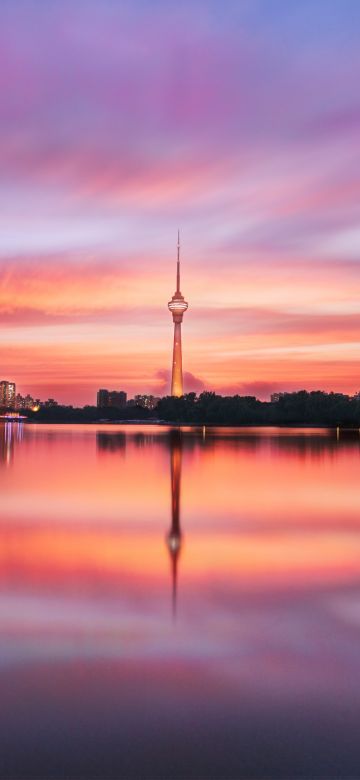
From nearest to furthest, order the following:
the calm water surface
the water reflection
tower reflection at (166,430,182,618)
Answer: the calm water surface < tower reflection at (166,430,182,618) < the water reflection

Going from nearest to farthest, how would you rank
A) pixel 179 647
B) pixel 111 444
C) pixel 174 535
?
pixel 179 647, pixel 174 535, pixel 111 444

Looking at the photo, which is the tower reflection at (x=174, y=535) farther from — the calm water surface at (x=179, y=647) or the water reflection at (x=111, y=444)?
the water reflection at (x=111, y=444)

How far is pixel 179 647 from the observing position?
9.30 m

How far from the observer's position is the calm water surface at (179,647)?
6.22 m

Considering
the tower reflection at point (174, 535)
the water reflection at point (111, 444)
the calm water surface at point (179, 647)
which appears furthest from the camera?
the water reflection at point (111, 444)

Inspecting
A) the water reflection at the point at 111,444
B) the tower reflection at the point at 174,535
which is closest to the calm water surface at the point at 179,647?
the tower reflection at the point at 174,535

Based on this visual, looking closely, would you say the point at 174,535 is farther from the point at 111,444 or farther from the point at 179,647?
the point at 111,444

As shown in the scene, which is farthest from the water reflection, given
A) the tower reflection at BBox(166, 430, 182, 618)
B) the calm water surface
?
the calm water surface

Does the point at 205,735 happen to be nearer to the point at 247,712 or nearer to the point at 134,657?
the point at 247,712

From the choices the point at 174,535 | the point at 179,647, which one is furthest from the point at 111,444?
the point at 179,647

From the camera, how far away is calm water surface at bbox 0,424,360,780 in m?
6.22

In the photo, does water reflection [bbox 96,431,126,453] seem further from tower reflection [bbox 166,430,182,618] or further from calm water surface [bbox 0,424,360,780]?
calm water surface [bbox 0,424,360,780]

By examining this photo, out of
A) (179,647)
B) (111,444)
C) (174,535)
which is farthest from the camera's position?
(111,444)

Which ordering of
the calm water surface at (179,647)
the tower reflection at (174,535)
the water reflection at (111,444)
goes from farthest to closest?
the water reflection at (111,444) < the tower reflection at (174,535) < the calm water surface at (179,647)
